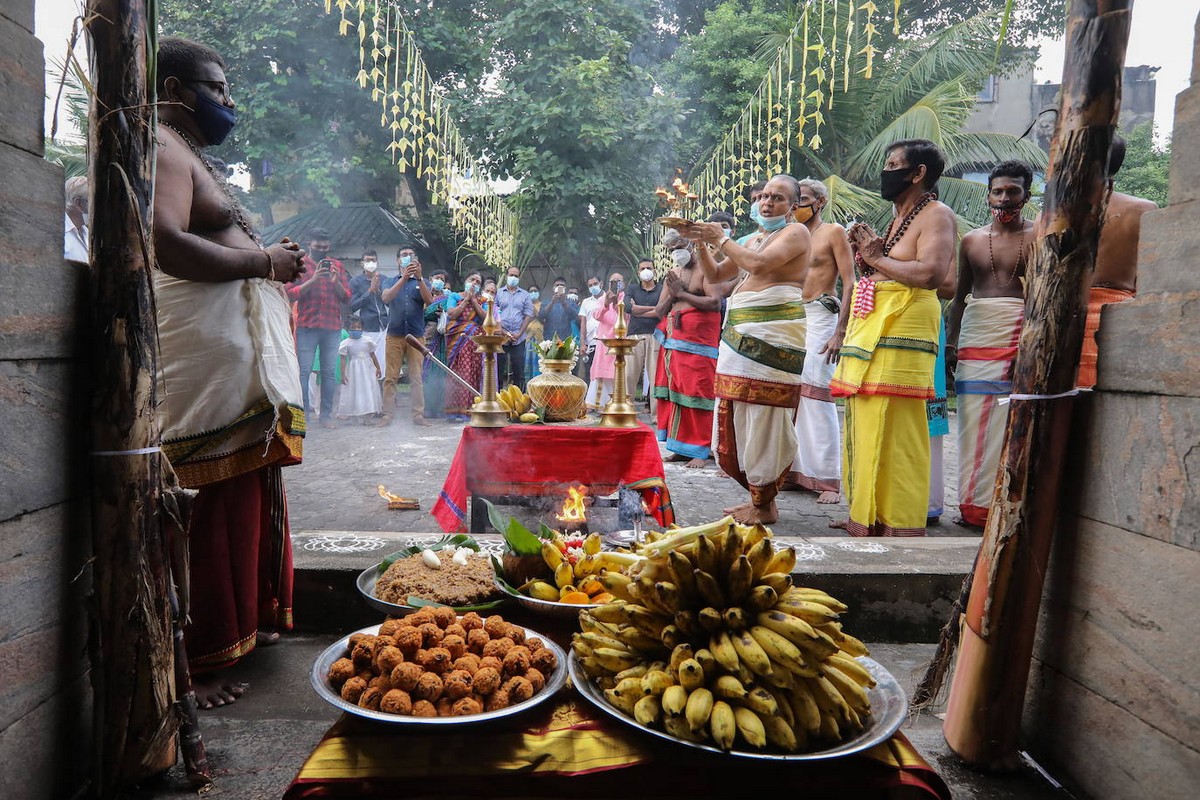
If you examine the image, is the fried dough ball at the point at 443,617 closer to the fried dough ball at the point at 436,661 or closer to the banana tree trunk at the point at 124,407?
the fried dough ball at the point at 436,661

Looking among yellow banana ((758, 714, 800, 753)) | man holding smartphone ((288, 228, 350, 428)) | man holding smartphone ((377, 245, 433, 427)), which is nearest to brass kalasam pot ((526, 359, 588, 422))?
yellow banana ((758, 714, 800, 753))

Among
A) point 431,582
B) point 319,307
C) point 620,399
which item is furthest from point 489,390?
point 319,307

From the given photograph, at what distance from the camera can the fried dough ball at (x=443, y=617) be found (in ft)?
6.46

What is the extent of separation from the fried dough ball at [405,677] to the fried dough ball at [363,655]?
0.37 ft

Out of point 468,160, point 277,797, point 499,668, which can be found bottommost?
point 277,797

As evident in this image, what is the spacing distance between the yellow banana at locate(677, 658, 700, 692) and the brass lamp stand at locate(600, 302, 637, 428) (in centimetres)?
263

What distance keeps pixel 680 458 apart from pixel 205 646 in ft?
17.0

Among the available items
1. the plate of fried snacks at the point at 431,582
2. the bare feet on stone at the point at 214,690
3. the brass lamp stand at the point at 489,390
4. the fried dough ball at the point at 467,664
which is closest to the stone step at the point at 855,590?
the plate of fried snacks at the point at 431,582

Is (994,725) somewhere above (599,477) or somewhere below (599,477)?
below

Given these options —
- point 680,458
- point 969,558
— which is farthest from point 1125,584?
point 680,458

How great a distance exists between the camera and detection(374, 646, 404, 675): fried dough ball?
5.68ft

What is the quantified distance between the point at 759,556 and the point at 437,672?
819 millimetres

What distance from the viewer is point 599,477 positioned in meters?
4.23

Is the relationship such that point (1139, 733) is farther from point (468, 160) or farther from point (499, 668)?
point (468, 160)
